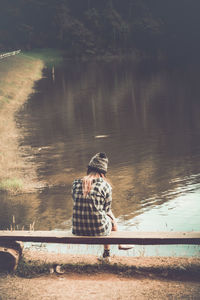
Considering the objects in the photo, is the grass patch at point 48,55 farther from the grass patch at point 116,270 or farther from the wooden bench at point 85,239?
the grass patch at point 116,270

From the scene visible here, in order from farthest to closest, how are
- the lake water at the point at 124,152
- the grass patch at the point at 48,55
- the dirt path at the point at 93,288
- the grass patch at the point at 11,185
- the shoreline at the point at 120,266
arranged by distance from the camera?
the grass patch at the point at 48,55, the grass patch at the point at 11,185, the lake water at the point at 124,152, the shoreline at the point at 120,266, the dirt path at the point at 93,288

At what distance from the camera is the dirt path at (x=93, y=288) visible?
5.75 m

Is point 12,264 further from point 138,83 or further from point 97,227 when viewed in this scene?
point 138,83

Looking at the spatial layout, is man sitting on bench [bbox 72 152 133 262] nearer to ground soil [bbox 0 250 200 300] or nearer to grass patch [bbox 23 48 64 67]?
ground soil [bbox 0 250 200 300]

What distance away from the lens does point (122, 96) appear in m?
32.6

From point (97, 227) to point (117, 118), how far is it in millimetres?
18216

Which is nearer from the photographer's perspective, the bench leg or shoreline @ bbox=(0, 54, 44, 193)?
the bench leg

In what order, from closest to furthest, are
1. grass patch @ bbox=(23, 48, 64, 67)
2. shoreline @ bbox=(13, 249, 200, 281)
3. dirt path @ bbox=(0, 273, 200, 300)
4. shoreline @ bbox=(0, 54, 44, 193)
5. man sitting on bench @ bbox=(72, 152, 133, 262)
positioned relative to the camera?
dirt path @ bbox=(0, 273, 200, 300) < man sitting on bench @ bbox=(72, 152, 133, 262) < shoreline @ bbox=(13, 249, 200, 281) < shoreline @ bbox=(0, 54, 44, 193) < grass patch @ bbox=(23, 48, 64, 67)

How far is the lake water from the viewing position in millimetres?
10727

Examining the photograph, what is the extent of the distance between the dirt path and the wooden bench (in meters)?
0.34

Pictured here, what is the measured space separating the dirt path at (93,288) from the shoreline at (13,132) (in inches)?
255

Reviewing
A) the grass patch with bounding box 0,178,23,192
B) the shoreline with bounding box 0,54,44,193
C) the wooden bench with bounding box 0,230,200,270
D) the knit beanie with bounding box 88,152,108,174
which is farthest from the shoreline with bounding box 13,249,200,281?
the shoreline with bounding box 0,54,44,193

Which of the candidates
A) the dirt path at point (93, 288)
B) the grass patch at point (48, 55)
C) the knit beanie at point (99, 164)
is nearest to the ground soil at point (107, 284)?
the dirt path at point (93, 288)

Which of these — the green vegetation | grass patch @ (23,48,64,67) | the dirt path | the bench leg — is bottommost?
the dirt path
